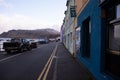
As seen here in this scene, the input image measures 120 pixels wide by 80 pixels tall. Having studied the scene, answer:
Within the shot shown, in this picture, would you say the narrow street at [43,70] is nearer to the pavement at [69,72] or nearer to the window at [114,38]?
the pavement at [69,72]

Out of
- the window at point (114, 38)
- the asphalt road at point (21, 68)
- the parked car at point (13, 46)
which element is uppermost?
the window at point (114, 38)

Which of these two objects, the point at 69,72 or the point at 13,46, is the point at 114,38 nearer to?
the point at 69,72

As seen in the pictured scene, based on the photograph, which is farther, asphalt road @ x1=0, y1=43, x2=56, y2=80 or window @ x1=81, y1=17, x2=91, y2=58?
window @ x1=81, y1=17, x2=91, y2=58

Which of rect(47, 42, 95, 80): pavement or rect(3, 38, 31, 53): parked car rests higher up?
rect(3, 38, 31, 53): parked car

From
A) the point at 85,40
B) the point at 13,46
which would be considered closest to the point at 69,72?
the point at 85,40

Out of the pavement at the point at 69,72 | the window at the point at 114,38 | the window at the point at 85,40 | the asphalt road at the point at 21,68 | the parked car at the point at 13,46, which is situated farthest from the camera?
the parked car at the point at 13,46

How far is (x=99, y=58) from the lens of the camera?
341 inches

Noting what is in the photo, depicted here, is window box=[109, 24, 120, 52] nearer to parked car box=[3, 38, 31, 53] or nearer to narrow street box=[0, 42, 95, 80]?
narrow street box=[0, 42, 95, 80]

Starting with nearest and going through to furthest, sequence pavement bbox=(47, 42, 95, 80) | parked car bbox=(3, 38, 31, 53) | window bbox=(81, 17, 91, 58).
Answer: pavement bbox=(47, 42, 95, 80) < window bbox=(81, 17, 91, 58) < parked car bbox=(3, 38, 31, 53)

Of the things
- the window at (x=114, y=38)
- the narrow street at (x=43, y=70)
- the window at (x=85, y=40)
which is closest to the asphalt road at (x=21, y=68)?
the narrow street at (x=43, y=70)

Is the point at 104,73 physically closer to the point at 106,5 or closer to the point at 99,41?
the point at 99,41

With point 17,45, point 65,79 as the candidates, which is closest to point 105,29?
point 65,79

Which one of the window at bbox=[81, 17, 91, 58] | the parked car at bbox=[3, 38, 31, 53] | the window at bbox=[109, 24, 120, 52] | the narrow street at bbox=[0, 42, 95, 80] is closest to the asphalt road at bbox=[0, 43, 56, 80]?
the narrow street at bbox=[0, 42, 95, 80]

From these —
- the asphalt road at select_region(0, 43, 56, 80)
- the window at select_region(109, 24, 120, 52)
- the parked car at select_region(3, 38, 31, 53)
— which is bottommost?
the asphalt road at select_region(0, 43, 56, 80)
